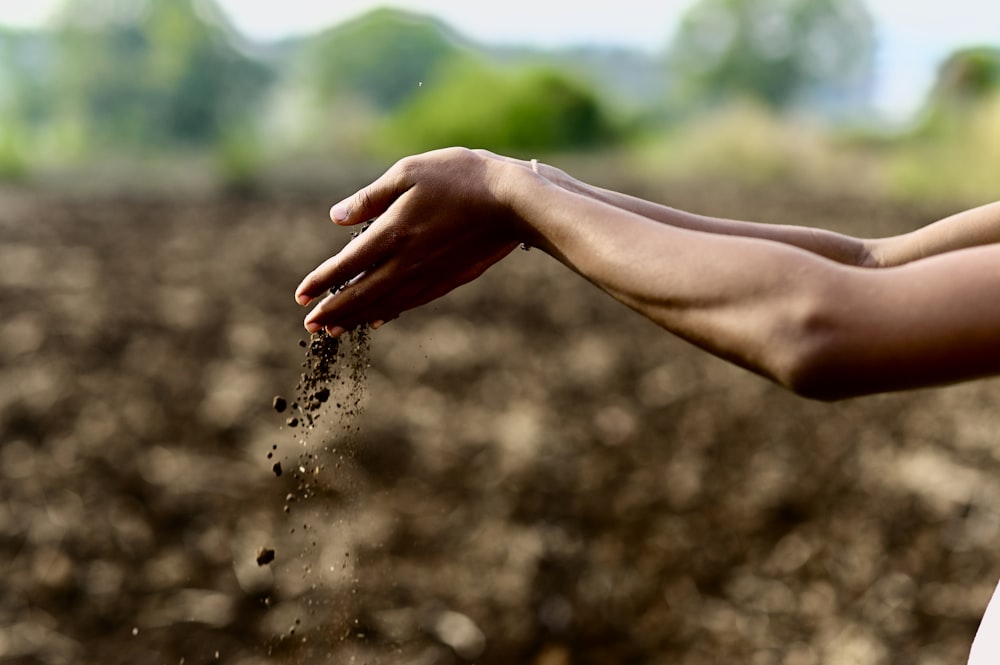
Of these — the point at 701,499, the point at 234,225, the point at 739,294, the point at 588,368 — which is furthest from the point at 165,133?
the point at 739,294

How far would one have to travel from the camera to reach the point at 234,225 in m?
10.0

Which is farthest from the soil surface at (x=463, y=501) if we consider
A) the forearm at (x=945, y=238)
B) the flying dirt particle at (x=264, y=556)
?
the forearm at (x=945, y=238)

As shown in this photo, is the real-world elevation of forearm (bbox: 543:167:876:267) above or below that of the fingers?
below

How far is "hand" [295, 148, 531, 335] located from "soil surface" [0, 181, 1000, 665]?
1.06 ft

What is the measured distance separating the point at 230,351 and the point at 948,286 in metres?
4.83

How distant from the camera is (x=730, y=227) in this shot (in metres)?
1.73

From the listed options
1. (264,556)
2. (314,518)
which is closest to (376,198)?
(264,556)

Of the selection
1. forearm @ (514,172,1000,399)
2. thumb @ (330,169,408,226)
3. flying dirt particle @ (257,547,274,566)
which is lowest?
forearm @ (514,172,1000,399)

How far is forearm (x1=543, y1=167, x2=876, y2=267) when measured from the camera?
169cm

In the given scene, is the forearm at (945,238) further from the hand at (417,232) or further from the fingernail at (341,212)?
the fingernail at (341,212)

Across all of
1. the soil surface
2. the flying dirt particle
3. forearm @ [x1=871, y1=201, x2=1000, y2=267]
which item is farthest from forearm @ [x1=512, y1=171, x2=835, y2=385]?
the flying dirt particle

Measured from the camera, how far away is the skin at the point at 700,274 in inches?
53.1

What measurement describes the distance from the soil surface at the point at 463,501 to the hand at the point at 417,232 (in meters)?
0.32

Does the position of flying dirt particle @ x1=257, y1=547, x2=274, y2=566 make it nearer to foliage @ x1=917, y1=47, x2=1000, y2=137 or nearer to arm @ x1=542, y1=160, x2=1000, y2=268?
arm @ x1=542, y1=160, x2=1000, y2=268
